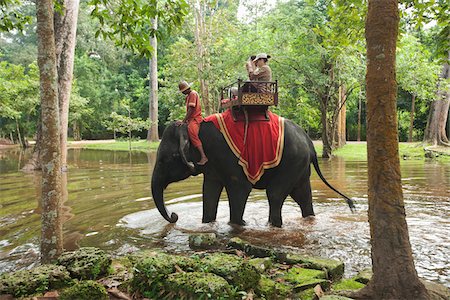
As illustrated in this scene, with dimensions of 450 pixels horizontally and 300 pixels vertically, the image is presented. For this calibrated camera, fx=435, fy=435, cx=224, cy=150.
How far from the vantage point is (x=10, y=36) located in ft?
182

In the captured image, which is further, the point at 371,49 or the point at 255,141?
the point at 255,141

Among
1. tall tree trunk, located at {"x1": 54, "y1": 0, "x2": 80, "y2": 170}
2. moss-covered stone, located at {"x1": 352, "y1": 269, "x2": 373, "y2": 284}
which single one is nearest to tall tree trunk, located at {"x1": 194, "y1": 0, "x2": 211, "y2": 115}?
tall tree trunk, located at {"x1": 54, "y1": 0, "x2": 80, "y2": 170}

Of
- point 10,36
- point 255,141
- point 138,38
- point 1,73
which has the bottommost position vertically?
point 255,141

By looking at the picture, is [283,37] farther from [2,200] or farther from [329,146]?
[2,200]

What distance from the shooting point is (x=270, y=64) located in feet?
68.1

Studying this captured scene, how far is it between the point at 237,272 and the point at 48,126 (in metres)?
2.47

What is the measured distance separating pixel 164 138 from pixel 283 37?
545 inches

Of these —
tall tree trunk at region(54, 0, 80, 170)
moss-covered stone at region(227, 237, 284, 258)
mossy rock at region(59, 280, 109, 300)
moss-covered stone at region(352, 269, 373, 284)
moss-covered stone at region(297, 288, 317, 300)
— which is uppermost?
tall tree trunk at region(54, 0, 80, 170)

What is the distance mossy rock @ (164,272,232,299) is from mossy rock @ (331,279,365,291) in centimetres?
111

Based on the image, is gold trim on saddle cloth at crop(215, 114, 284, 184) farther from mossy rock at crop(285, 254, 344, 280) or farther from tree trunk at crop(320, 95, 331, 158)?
tree trunk at crop(320, 95, 331, 158)

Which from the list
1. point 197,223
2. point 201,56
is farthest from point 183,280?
point 201,56

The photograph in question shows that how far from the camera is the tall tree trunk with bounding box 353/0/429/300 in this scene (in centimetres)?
356

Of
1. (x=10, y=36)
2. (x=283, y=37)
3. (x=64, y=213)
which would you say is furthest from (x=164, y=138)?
(x=10, y=36)

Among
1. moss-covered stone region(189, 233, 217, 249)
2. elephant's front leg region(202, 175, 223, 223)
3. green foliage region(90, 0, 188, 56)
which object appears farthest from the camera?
elephant's front leg region(202, 175, 223, 223)
